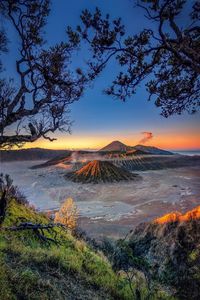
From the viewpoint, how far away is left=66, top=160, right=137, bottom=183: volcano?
66250 mm

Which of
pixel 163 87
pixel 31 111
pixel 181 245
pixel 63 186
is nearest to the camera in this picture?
pixel 31 111

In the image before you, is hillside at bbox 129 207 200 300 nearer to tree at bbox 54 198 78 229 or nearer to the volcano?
tree at bbox 54 198 78 229

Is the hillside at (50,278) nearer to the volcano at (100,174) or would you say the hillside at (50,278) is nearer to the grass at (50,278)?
the grass at (50,278)

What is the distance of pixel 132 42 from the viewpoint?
5801mm

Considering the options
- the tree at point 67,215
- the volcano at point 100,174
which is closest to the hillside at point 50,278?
the tree at point 67,215

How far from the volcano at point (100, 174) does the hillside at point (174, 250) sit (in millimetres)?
54958

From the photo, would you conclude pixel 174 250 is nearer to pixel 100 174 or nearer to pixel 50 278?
pixel 50 278

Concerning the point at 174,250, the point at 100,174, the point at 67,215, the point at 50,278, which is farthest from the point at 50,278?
the point at 100,174

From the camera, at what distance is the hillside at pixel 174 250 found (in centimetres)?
593

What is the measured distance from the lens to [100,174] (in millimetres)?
67312

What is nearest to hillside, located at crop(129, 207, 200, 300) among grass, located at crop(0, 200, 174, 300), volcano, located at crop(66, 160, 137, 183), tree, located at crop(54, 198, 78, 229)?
grass, located at crop(0, 200, 174, 300)

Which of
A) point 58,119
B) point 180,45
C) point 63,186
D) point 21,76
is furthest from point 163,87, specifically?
point 63,186

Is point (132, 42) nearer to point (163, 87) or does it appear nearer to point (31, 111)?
point (163, 87)

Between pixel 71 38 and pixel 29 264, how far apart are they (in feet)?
13.8
